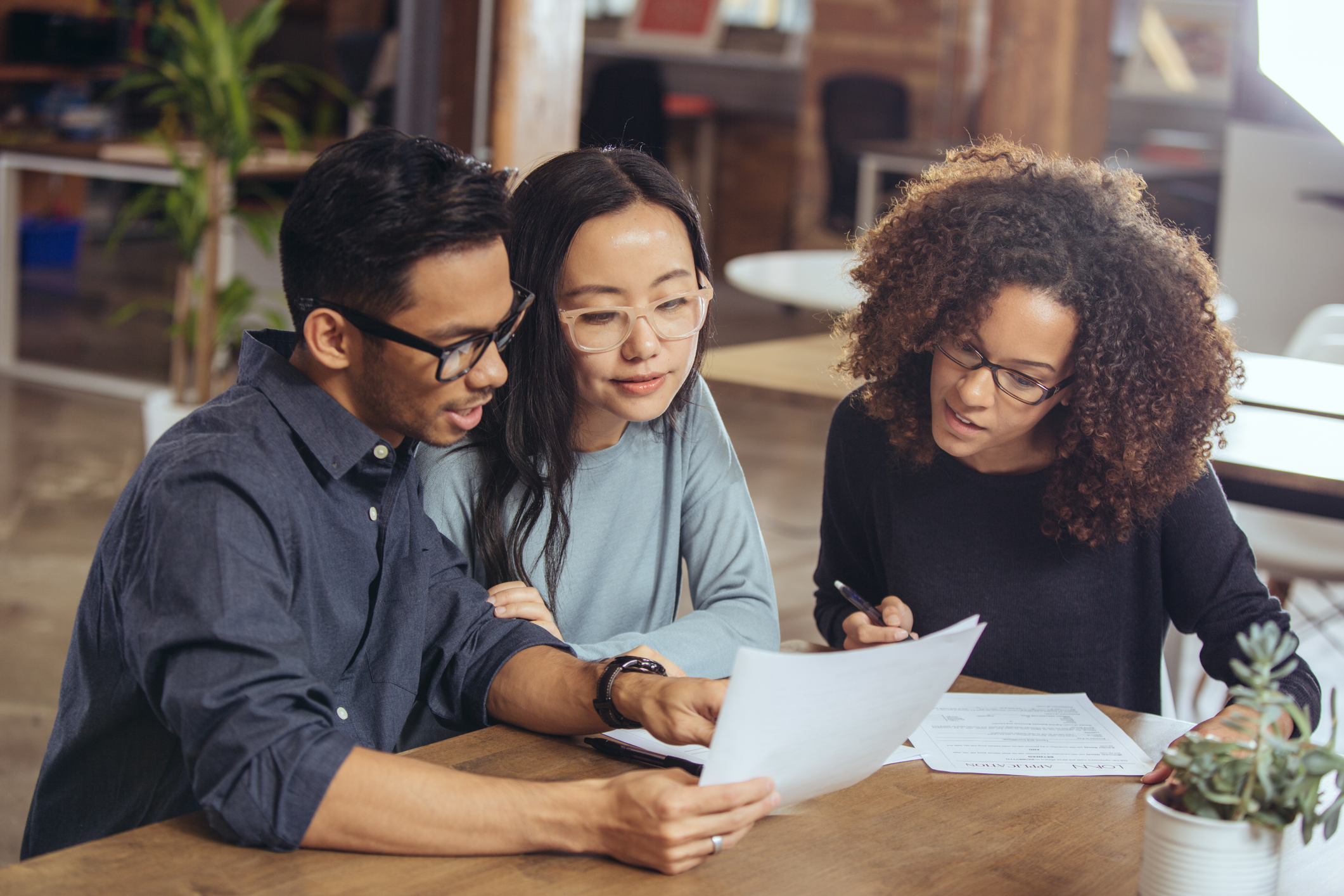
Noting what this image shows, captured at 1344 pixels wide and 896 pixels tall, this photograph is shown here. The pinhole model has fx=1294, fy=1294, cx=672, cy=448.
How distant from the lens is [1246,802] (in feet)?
2.90

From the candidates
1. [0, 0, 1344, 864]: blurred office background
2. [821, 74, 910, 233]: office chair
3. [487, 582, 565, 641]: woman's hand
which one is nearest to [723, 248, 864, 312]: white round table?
[0, 0, 1344, 864]: blurred office background

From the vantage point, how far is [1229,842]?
2.90 ft

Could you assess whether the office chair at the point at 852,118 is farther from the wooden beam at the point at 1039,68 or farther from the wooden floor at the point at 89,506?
the wooden beam at the point at 1039,68

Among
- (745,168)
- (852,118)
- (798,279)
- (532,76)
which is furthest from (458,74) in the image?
(745,168)

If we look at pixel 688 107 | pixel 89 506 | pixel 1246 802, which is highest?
pixel 688 107

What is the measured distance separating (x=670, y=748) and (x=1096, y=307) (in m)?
0.66

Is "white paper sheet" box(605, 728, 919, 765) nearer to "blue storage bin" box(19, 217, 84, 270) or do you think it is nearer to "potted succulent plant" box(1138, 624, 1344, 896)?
"potted succulent plant" box(1138, 624, 1344, 896)

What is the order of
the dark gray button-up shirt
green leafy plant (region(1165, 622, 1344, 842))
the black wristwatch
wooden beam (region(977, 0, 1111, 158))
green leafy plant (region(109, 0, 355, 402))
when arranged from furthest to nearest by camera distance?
wooden beam (region(977, 0, 1111, 158)) < green leafy plant (region(109, 0, 355, 402)) < the black wristwatch < the dark gray button-up shirt < green leafy plant (region(1165, 622, 1344, 842))

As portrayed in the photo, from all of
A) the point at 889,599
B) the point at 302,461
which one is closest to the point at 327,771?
the point at 302,461

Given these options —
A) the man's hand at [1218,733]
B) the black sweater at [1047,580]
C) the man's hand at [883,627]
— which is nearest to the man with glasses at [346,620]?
the man's hand at [883,627]

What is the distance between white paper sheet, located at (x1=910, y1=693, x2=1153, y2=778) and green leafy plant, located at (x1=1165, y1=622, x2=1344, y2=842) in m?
0.31

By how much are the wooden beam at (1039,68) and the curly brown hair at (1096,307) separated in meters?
2.57

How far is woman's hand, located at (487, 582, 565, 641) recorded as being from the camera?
4.58ft

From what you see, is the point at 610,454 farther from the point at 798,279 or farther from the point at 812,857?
the point at 798,279
